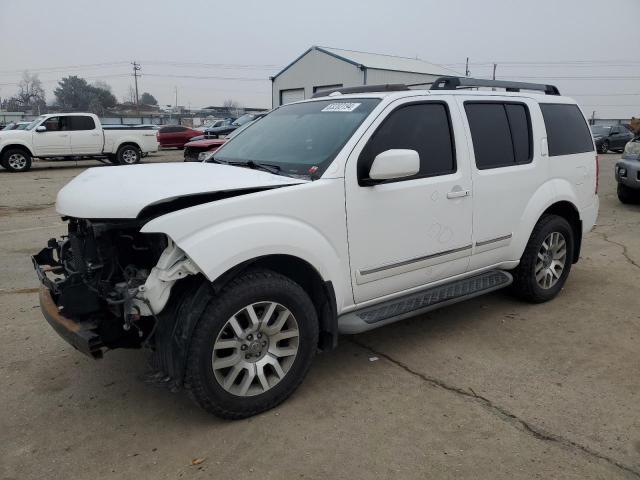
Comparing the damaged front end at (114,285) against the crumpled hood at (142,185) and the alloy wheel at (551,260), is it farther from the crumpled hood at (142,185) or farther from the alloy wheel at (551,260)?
the alloy wheel at (551,260)

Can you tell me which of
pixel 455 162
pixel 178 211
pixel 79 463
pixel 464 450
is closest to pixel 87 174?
pixel 178 211

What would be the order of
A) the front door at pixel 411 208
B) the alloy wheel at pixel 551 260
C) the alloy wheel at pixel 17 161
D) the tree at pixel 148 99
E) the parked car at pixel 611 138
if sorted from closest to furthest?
1. the front door at pixel 411 208
2. the alloy wheel at pixel 551 260
3. the alloy wheel at pixel 17 161
4. the parked car at pixel 611 138
5. the tree at pixel 148 99

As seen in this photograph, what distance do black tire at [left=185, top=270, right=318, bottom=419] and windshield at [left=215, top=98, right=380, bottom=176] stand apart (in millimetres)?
781

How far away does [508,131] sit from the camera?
439 centimetres

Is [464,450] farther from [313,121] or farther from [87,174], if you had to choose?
[87,174]

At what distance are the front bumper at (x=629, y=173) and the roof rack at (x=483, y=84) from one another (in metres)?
6.29

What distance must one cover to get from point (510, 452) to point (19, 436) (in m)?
2.69

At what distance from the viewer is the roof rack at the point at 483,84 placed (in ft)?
13.7

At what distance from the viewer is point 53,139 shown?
18.3 meters

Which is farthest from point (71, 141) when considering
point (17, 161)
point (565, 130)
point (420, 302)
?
point (420, 302)

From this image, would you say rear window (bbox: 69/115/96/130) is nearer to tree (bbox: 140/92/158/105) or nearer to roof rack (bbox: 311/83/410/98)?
roof rack (bbox: 311/83/410/98)

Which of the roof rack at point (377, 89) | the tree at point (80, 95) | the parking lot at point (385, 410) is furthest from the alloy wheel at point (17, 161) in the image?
the tree at point (80, 95)

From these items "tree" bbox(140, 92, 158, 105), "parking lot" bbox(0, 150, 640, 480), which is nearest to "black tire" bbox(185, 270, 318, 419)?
"parking lot" bbox(0, 150, 640, 480)

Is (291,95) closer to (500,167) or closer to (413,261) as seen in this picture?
(500,167)
